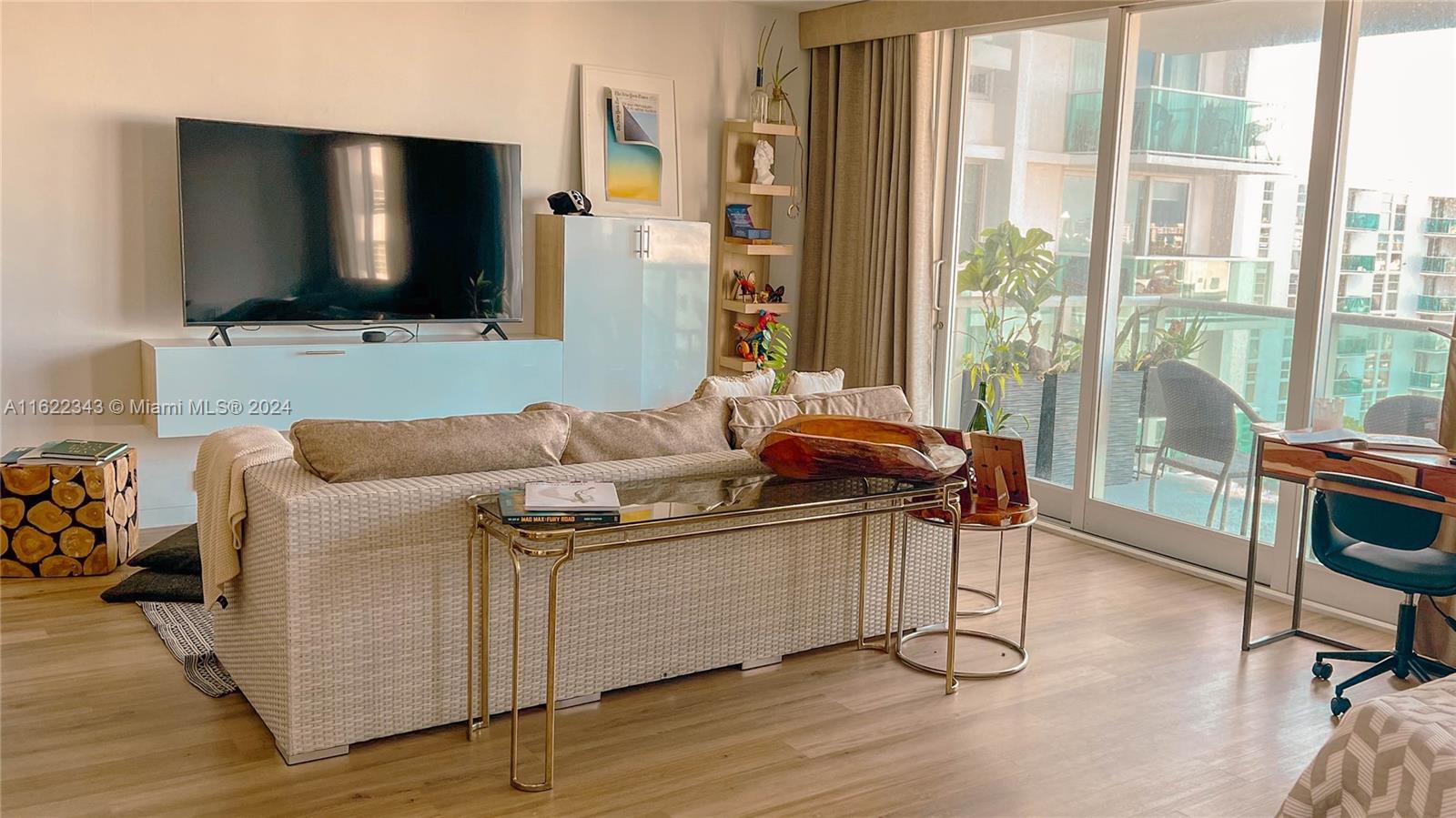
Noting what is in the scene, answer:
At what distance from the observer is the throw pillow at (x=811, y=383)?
377 centimetres

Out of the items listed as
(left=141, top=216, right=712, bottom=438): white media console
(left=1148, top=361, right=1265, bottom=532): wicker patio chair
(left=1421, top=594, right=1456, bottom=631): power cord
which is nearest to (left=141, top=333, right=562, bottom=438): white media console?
(left=141, top=216, right=712, bottom=438): white media console

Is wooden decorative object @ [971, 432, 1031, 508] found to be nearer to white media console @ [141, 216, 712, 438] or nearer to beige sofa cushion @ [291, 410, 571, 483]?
beige sofa cushion @ [291, 410, 571, 483]

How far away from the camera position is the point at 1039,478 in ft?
17.1

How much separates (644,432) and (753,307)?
2985mm

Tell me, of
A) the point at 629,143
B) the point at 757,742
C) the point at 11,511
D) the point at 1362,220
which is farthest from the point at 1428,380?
the point at 11,511

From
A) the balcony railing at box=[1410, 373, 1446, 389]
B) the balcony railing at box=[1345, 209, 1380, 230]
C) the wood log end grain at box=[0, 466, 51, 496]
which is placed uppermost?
the balcony railing at box=[1345, 209, 1380, 230]

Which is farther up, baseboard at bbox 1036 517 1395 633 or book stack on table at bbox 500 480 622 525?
book stack on table at bbox 500 480 622 525

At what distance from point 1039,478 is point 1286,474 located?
5.95 ft

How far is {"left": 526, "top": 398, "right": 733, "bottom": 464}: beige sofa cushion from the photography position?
306 cm

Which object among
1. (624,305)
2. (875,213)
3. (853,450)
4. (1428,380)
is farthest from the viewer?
(875,213)

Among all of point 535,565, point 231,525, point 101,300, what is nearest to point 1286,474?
point 535,565

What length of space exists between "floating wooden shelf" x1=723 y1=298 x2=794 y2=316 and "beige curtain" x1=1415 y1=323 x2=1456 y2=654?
3216mm

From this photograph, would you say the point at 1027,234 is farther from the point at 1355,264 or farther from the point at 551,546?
the point at 551,546

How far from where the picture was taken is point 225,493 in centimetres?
280
